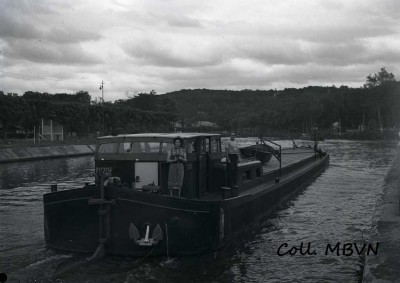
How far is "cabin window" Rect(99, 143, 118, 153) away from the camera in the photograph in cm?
1355

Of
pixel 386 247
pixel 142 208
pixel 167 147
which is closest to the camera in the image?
pixel 386 247

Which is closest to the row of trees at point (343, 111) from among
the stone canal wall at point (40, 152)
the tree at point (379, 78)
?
the tree at point (379, 78)

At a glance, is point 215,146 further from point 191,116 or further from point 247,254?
point 191,116

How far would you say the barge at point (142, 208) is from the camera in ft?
38.0

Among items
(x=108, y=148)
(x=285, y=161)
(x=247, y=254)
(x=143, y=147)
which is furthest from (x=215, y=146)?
(x=285, y=161)

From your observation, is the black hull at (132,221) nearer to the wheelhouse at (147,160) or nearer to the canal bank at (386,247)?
the wheelhouse at (147,160)

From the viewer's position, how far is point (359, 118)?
448 feet

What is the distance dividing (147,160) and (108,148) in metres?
1.39

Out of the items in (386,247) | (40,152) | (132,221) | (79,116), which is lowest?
(386,247)

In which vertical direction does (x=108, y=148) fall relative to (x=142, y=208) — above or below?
above

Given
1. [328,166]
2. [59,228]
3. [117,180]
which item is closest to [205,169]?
[117,180]

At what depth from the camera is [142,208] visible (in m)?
11.6

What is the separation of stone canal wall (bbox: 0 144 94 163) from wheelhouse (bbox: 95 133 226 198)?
1382 inches

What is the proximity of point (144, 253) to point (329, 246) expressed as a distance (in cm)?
570
